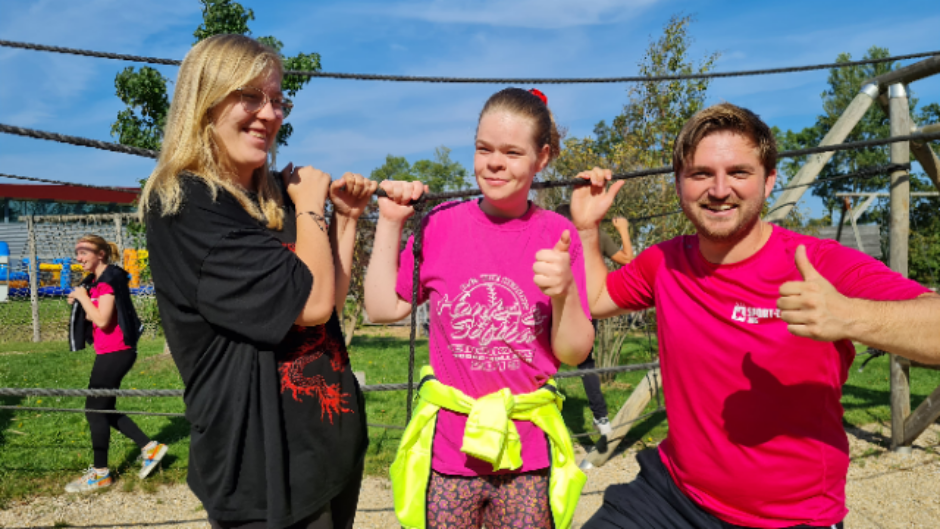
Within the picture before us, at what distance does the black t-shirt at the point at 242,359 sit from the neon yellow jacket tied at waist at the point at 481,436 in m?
0.33

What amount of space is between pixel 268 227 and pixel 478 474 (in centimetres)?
91

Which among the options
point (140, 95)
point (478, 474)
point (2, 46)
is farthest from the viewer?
point (140, 95)

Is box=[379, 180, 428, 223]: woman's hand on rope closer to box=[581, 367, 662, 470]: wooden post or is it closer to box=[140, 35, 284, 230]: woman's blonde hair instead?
box=[140, 35, 284, 230]: woman's blonde hair

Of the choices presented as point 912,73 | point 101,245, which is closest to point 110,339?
point 101,245

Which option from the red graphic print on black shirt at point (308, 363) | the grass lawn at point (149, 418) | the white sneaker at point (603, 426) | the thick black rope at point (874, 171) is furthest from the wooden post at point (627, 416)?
the red graphic print on black shirt at point (308, 363)

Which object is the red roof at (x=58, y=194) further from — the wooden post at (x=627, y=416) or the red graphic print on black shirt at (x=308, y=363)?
the red graphic print on black shirt at (x=308, y=363)

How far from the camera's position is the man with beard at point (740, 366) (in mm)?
1534

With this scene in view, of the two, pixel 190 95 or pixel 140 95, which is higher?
pixel 140 95

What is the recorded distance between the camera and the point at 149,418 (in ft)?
18.9

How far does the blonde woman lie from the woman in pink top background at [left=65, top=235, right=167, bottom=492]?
11.0ft

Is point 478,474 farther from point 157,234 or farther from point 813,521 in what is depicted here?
point 157,234

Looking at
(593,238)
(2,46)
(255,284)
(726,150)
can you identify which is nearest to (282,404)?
(255,284)

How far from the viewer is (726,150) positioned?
1633mm

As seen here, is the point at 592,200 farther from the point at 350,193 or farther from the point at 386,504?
the point at 386,504
